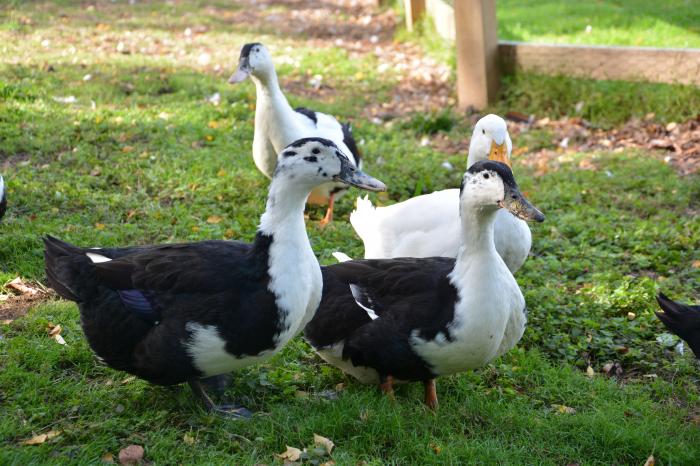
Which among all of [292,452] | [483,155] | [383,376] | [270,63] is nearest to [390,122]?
[270,63]

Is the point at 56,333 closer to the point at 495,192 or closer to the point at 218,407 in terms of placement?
the point at 218,407

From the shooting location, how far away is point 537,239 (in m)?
6.04

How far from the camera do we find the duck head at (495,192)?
3.66 metres

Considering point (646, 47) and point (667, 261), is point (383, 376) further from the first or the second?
point (646, 47)

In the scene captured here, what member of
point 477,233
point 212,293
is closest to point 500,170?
point 477,233

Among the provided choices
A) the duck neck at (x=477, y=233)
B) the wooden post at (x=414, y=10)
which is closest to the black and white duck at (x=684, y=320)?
the duck neck at (x=477, y=233)

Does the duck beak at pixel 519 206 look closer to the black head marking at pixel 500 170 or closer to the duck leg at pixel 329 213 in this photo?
the black head marking at pixel 500 170

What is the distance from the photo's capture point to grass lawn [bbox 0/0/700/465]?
12.0ft

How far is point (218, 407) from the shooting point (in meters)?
3.82

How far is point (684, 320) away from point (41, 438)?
2991 millimetres

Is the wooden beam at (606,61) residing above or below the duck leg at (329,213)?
above

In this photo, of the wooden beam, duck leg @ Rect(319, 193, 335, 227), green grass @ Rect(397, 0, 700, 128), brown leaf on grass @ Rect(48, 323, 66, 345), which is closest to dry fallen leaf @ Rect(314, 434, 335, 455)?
brown leaf on grass @ Rect(48, 323, 66, 345)

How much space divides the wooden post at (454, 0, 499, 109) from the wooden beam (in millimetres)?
198

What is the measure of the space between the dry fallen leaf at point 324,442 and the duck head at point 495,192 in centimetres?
123
